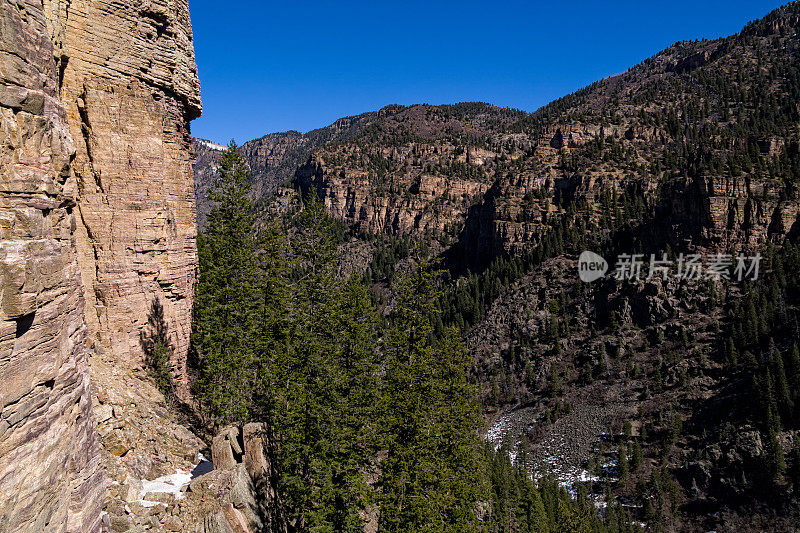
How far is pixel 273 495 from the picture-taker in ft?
60.4

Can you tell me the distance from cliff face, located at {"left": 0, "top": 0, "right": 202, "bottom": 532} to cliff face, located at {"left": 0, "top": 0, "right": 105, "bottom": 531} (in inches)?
1.0

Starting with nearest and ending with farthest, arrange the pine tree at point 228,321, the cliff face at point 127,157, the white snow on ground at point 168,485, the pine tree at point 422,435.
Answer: the white snow on ground at point 168,485 < the cliff face at point 127,157 < the pine tree at point 422,435 < the pine tree at point 228,321

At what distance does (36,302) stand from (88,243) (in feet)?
40.6

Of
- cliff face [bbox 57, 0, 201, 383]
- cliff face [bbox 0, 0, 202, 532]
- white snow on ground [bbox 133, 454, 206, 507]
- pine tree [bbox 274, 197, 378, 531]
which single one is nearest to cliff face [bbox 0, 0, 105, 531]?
cliff face [bbox 0, 0, 202, 532]

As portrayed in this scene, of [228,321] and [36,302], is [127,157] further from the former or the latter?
[36,302]

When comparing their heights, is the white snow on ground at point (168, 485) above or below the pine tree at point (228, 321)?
below

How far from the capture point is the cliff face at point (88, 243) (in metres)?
7.18

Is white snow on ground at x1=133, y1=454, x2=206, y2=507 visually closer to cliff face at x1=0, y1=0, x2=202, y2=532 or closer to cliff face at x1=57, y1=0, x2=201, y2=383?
cliff face at x1=0, y1=0, x2=202, y2=532

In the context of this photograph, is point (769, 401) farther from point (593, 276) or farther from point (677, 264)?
point (593, 276)

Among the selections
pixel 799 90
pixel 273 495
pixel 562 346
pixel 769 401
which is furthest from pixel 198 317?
pixel 799 90

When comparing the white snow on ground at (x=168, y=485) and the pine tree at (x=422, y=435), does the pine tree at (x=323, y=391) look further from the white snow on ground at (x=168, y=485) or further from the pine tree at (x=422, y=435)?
the white snow on ground at (x=168, y=485)

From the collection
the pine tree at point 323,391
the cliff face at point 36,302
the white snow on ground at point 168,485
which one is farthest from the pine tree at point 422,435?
the cliff face at point 36,302

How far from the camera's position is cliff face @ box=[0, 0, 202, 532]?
7.18 metres

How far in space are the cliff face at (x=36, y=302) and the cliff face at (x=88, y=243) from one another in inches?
1.0
